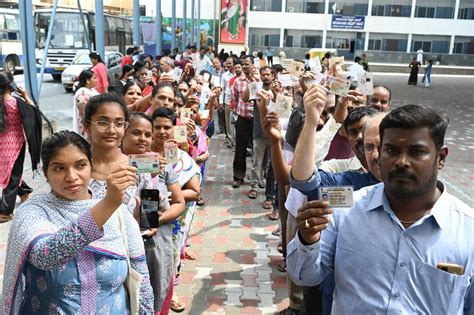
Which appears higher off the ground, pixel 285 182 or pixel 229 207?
pixel 285 182

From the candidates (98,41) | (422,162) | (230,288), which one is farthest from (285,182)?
(98,41)

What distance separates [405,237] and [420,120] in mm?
384

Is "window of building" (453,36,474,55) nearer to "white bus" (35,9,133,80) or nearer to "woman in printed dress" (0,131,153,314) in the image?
"white bus" (35,9,133,80)

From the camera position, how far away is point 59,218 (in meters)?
1.84

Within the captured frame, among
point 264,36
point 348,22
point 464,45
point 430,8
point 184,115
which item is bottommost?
point 184,115

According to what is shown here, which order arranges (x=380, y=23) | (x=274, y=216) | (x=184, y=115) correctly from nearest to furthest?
(x=184, y=115) < (x=274, y=216) < (x=380, y=23)

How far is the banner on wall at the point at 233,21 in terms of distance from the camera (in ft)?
130

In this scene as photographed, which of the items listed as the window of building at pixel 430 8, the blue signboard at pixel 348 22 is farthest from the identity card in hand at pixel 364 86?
the window of building at pixel 430 8

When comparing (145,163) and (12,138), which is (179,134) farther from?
(12,138)

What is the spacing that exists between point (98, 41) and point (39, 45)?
956 cm

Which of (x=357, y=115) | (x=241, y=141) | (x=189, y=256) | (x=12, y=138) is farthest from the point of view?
(x=241, y=141)

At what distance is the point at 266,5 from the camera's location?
4059 centimetres

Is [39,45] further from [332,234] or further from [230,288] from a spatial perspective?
[332,234]

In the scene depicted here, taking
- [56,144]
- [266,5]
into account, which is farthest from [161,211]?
[266,5]
